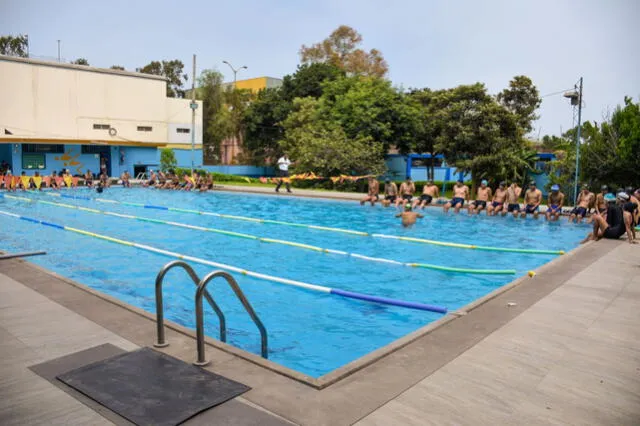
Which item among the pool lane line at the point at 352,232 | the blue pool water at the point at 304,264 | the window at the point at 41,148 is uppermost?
the window at the point at 41,148

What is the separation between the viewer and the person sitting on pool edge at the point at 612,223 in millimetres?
12602

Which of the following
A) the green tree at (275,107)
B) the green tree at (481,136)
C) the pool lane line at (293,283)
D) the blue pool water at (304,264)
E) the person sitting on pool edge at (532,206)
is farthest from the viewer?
the green tree at (275,107)

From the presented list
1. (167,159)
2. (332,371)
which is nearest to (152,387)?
(332,371)

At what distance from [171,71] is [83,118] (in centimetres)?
2498

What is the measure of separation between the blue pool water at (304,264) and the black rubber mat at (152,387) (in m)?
1.00

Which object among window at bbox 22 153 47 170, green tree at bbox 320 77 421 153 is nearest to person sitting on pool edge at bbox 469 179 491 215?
green tree at bbox 320 77 421 153

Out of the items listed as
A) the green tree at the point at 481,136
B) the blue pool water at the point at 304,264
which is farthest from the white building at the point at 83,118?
the green tree at the point at 481,136

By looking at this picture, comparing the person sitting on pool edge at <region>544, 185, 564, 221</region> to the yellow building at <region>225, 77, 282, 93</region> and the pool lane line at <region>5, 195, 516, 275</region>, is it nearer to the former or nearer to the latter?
the pool lane line at <region>5, 195, 516, 275</region>

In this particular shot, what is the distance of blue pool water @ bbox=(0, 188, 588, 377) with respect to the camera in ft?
24.3

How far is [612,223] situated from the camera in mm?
12797

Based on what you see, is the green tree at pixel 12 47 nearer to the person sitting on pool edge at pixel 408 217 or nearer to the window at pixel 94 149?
the window at pixel 94 149

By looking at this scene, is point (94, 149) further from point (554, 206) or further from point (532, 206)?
point (554, 206)

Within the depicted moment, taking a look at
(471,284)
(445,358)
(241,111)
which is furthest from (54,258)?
(241,111)

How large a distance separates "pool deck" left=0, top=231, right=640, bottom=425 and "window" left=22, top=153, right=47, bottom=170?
108ft
